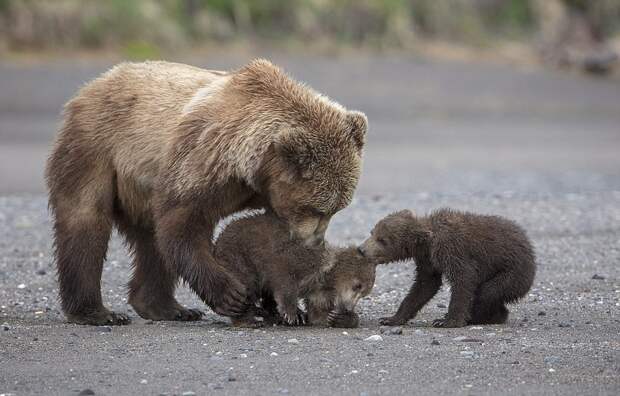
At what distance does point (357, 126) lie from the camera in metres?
8.91

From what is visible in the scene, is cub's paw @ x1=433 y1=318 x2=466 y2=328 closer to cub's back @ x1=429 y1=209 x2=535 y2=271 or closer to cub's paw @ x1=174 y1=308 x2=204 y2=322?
cub's back @ x1=429 y1=209 x2=535 y2=271

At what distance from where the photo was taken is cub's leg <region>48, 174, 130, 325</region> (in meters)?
9.38

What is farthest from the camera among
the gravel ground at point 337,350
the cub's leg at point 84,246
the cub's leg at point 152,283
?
the cub's leg at point 152,283

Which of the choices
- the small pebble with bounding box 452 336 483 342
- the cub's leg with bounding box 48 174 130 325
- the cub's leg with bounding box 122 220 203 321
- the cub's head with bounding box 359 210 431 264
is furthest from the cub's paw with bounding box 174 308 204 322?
the small pebble with bounding box 452 336 483 342

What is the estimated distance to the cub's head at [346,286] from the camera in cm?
901

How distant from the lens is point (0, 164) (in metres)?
21.5

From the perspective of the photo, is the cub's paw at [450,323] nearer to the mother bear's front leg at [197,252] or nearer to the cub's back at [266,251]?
the cub's back at [266,251]

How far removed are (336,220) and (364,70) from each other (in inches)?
551

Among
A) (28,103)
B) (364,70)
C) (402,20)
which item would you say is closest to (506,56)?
(402,20)

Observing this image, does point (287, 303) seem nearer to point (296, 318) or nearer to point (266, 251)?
point (296, 318)

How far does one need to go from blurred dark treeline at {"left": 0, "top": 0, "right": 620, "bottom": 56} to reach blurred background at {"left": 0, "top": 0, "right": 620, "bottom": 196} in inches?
1.4

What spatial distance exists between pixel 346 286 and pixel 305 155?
1.08m

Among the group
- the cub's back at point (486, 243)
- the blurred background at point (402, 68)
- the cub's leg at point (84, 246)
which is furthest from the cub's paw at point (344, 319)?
the blurred background at point (402, 68)

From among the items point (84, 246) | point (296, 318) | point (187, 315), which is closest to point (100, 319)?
point (84, 246)
